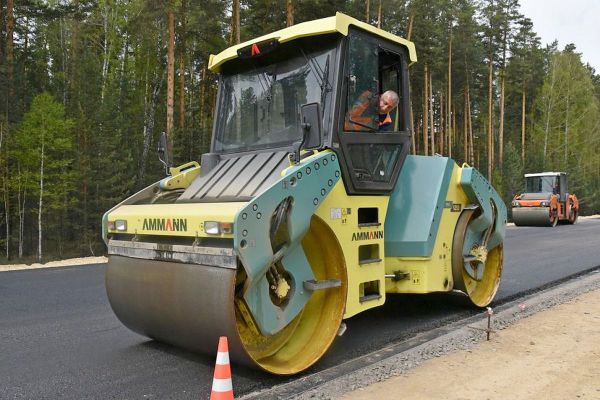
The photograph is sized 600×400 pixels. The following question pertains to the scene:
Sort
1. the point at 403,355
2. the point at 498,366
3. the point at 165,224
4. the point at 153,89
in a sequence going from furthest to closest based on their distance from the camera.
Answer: the point at 153,89, the point at 403,355, the point at 498,366, the point at 165,224

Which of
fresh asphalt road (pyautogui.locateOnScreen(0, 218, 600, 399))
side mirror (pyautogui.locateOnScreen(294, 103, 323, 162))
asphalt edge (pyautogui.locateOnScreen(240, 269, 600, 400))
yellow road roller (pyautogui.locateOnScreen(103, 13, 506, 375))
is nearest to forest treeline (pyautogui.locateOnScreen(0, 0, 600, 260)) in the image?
fresh asphalt road (pyautogui.locateOnScreen(0, 218, 600, 399))

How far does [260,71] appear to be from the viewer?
473 centimetres

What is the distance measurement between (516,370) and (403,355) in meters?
0.86

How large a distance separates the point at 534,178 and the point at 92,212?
19.4 m

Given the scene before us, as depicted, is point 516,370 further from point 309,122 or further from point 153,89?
point 153,89

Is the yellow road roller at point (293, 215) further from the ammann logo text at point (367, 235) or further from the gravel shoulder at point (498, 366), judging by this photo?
the gravel shoulder at point (498, 366)

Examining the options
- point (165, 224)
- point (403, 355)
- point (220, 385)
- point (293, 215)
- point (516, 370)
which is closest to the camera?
point (220, 385)

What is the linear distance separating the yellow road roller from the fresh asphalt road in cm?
25

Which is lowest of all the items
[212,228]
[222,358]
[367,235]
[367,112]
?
[222,358]

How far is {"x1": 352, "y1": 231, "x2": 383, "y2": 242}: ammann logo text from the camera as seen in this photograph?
4211 mm

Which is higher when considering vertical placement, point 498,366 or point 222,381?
point 222,381

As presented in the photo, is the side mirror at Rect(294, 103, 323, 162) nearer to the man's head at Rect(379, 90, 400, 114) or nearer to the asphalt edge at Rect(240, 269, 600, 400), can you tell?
the man's head at Rect(379, 90, 400, 114)

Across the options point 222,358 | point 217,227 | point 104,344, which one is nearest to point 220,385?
point 222,358

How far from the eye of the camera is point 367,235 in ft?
14.3
